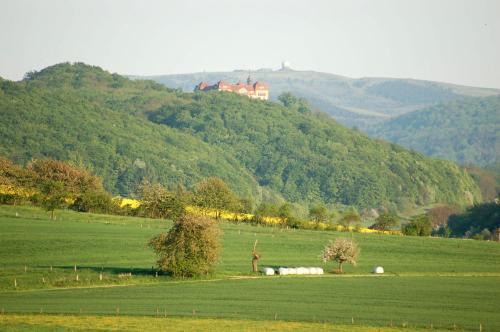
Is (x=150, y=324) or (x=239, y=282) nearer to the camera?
(x=150, y=324)

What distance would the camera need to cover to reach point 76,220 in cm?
11744

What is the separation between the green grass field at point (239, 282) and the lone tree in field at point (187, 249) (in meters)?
1.27

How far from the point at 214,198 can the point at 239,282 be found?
59.0 m

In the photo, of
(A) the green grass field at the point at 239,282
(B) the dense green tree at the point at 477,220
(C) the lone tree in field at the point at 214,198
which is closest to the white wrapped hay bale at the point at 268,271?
(A) the green grass field at the point at 239,282

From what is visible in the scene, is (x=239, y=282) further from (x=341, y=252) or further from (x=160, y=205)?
(x=160, y=205)

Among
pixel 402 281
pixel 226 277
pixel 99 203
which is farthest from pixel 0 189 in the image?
pixel 402 281

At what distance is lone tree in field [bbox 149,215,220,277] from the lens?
3344 inches

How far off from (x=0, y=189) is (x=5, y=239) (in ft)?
105

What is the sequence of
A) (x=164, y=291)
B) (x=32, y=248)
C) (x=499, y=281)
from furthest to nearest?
(x=32, y=248) < (x=499, y=281) < (x=164, y=291)

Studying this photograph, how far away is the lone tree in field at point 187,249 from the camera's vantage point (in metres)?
84.9

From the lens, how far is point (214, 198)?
14200cm

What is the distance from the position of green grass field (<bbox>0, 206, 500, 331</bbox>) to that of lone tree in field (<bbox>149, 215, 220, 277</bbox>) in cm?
127

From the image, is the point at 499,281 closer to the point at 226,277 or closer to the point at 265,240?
the point at 226,277

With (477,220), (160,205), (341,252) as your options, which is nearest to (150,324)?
(341,252)
